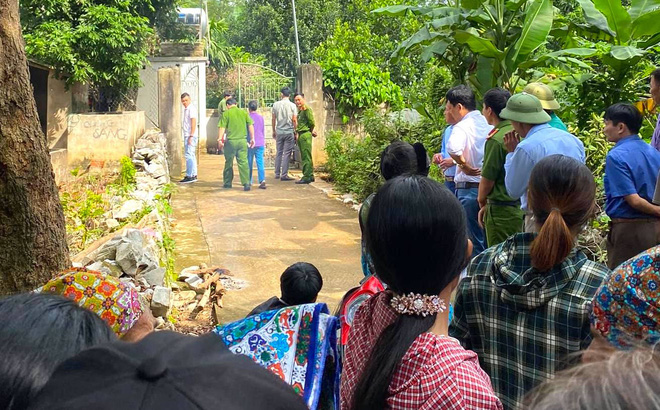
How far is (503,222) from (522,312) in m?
2.76

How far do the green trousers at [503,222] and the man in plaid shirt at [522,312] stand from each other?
2.59m

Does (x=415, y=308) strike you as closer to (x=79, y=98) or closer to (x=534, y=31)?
(x=534, y=31)

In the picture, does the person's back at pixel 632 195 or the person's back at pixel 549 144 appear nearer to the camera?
the person's back at pixel 549 144

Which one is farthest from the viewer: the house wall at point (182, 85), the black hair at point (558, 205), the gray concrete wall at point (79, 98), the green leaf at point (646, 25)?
the house wall at point (182, 85)

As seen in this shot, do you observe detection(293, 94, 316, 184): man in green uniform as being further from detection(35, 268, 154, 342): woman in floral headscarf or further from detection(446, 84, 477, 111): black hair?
detection(35, 268, 154, 342): woman in floral headscarf

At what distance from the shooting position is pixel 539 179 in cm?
265

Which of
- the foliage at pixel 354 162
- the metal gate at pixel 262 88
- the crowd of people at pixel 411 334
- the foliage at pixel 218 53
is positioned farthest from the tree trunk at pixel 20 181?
the foliage at pixel 218 53

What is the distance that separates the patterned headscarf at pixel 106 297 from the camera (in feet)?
7.74

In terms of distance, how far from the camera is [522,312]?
2523 millimetres

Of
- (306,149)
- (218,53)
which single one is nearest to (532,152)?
(306,149)

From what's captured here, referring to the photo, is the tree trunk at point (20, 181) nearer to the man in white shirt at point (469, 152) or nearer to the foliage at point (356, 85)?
the man in white shirt at point (469, 152)

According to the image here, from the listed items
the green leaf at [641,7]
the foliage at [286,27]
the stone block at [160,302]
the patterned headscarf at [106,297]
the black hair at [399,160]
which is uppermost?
the foliage at [286,27]

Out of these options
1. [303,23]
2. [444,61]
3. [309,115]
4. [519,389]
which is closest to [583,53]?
[444,61]

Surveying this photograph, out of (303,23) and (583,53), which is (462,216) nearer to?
(583,53)
